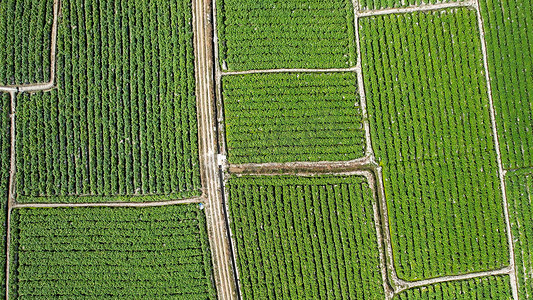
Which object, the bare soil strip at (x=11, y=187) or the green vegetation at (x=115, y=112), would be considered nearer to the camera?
the bare soil strip at (x=11, y=187)

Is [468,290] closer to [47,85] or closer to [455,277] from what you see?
[455,277]

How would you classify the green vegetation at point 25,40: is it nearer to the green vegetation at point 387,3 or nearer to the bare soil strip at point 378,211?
the bare soil strip at point 378,211

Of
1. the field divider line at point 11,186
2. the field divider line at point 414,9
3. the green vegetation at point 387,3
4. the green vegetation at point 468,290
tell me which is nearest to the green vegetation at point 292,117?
the field divider line at point 414,9

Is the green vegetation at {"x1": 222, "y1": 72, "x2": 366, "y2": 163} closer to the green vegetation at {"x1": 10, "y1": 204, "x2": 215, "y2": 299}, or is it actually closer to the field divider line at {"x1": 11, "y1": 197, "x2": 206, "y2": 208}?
the field divider line at {"x1": 11, "y1": 197, "x2": 206, "y2": 208}

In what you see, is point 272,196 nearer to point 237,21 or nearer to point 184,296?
point 184,296

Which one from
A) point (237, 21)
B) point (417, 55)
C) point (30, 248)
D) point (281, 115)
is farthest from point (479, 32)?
point (30, 248)
